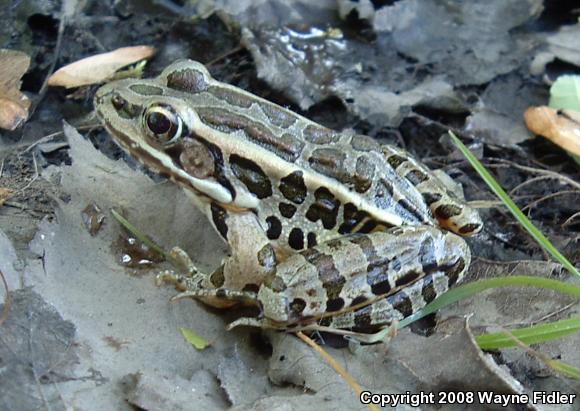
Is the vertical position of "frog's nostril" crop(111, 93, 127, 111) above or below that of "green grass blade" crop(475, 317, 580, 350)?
above

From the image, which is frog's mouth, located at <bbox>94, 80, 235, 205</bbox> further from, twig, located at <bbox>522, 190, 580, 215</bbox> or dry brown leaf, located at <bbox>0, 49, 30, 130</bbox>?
twig, located at <bbox>522, 190, 580, 215</bbox>

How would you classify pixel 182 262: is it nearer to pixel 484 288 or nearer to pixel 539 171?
pixel 484 288

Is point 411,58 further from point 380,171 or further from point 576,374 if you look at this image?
point 576,374

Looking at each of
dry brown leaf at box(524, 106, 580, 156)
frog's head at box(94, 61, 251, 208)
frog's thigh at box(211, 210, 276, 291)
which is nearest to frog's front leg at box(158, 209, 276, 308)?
frog's thigh at box(211, 210, 276, 291)

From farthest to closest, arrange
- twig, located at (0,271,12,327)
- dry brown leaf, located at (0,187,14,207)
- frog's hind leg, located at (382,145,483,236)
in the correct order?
dry brown leaf, located at (0,187,14,207)
frog's hind leg, located at (382,145,483,236)
twig, located at (0,271,12,327)

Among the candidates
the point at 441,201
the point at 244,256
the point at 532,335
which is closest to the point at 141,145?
the point at 244,256

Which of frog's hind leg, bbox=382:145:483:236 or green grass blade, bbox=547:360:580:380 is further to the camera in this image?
frog's hind leg, bbox=382:145:483:236

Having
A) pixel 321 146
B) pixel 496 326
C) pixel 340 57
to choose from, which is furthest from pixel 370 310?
pixel 340 57
